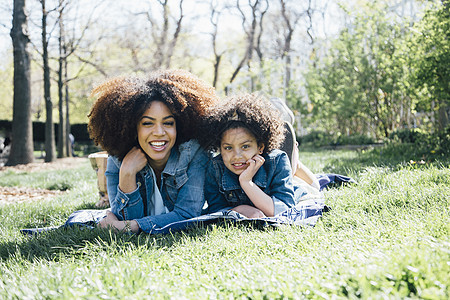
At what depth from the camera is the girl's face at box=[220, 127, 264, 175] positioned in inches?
121

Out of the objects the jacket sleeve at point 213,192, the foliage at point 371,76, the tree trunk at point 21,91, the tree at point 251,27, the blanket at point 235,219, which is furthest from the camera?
the tree at point 251,27

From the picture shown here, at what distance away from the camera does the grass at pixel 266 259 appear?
1.62 meters

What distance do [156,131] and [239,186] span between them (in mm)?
811

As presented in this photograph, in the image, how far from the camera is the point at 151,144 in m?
3.09

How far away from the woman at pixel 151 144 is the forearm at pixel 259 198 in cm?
40

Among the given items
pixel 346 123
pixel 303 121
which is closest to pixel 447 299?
pixel 346 123

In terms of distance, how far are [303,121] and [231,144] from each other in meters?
9.93

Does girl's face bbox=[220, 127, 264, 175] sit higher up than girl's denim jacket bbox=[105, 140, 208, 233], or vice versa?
girl's face bbox=[220, 127, 264, 175]

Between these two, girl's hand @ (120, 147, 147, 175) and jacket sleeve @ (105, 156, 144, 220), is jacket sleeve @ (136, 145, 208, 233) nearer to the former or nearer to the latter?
jacket sleeve @ (105, 156, 144, 220)

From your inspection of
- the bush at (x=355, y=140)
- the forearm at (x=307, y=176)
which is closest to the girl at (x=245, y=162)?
the forearm at (x=307, y=176)

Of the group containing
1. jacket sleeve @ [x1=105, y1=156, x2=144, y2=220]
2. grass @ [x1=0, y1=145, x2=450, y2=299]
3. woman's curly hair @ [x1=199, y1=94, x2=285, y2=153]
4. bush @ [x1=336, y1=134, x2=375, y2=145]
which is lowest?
grass @ [x1=0, y1=145, x2=450, y2=299]

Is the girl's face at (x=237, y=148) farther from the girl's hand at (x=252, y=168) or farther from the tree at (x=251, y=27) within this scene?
the tree at (x=251, y=27)

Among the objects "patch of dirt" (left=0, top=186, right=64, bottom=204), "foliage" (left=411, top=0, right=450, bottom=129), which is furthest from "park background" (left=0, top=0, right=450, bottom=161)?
"patch of dirt" (left=0, top=186, right=64, bottom=204)

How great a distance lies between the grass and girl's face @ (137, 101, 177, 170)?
0.74 meters
